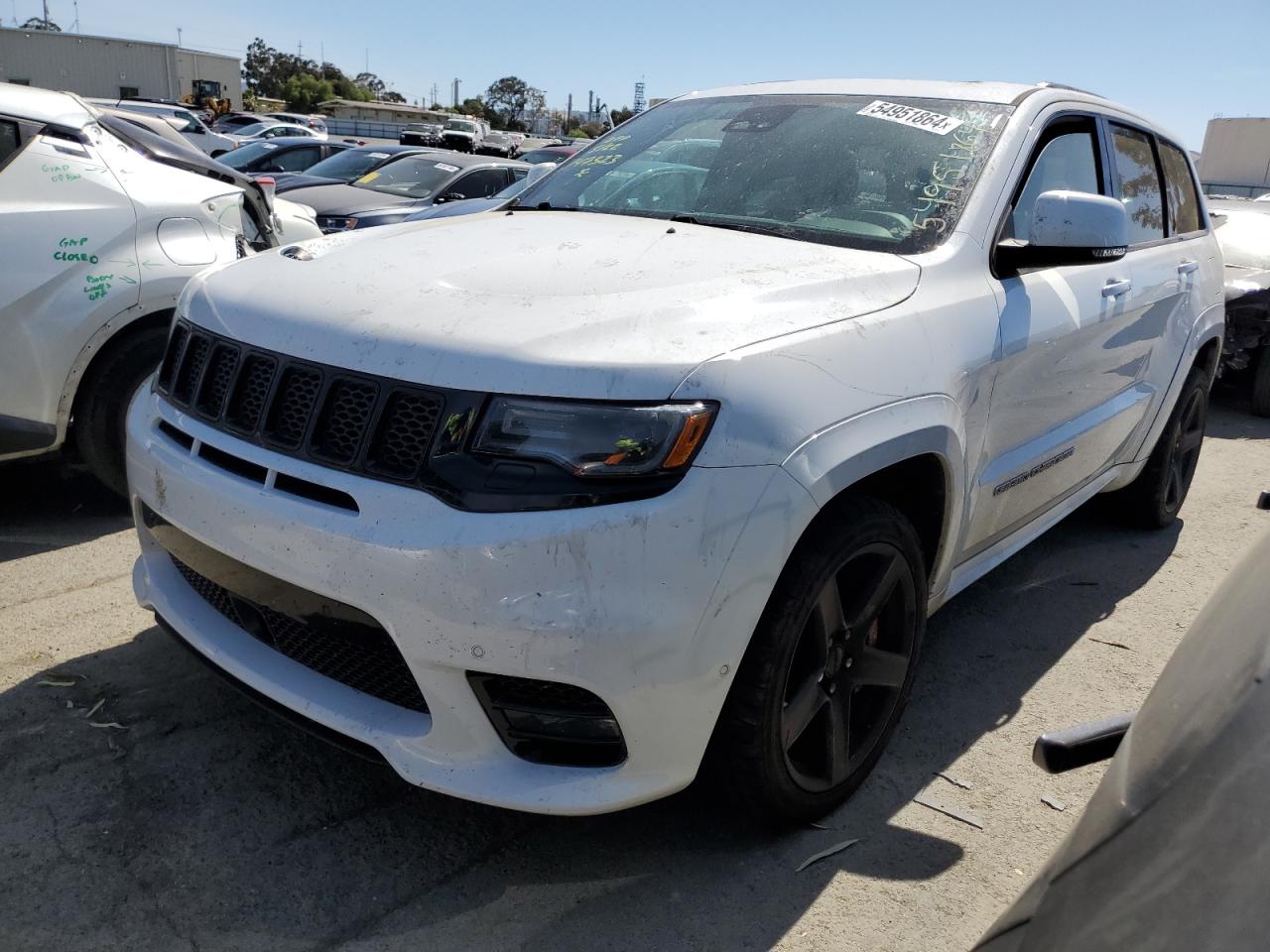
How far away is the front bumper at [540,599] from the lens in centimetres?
192

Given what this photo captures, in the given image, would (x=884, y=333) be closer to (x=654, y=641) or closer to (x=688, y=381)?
(x=688, y=381)

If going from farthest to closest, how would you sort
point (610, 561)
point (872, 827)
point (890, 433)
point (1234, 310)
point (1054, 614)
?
point (1234, 310) → point (1054, 614) → point (872, 827) → point (890, 433) → point (610, 561)

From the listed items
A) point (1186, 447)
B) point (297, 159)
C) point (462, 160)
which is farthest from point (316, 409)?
point (297, 159)

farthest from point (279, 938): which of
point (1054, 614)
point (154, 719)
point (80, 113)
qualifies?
point (80, 113)

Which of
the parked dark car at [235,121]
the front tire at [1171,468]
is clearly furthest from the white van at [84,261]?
the parked dark car at [235,121]

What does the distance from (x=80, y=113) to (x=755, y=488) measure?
12.2ft

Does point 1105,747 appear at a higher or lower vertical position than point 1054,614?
higher

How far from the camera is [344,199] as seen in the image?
1020 centimetres

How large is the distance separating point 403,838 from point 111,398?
258 cm

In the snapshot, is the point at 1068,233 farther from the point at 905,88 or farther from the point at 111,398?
the point at 111,398

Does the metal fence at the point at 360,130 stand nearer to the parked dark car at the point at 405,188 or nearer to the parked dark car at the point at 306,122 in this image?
the parked dark car at the point at 306,122

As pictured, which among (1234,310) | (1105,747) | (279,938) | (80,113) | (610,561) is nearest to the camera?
(1105,747)

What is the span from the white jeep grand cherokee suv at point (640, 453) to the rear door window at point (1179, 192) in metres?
1.38

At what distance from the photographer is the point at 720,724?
7.33 feet
